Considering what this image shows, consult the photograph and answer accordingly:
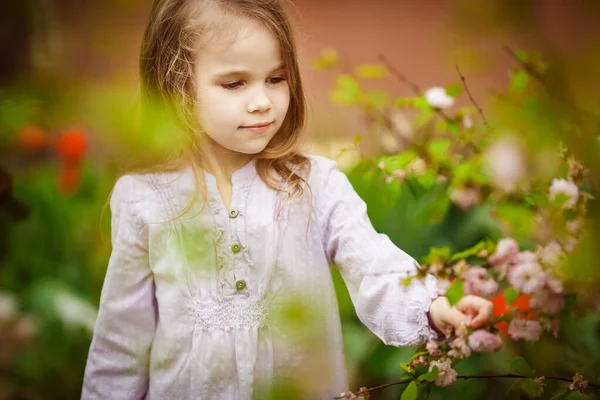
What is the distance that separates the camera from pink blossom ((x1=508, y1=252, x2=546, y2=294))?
1175mm

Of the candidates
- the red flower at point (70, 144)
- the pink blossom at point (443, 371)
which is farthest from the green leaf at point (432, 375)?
the red flower at point (70, 144)

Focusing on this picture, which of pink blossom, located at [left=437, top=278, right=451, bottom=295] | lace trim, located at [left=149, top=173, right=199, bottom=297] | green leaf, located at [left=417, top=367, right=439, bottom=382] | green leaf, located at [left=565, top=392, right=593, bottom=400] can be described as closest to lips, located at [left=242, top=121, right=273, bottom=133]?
lace trim, located at [left=149, top=173, right=199, bottom=297]

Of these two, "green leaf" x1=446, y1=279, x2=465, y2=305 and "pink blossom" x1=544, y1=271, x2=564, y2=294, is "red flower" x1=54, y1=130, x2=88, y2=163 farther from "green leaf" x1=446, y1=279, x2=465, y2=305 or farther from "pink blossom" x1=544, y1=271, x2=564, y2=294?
"pink blossom" x1=544, y1=271, x2=564, y2=294

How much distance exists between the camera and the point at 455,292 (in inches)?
45.0

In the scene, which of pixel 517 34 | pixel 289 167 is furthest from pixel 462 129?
pixel 289 167

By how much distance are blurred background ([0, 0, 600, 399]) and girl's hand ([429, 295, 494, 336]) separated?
0.67ft

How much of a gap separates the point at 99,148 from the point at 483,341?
3.05 ft

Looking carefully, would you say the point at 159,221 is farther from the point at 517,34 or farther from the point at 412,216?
the point at 517,34

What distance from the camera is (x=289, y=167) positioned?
131cm

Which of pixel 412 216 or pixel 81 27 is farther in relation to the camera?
pixel 412 216

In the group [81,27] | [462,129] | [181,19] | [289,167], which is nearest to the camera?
[181,19]

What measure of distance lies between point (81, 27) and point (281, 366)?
0.86 meters

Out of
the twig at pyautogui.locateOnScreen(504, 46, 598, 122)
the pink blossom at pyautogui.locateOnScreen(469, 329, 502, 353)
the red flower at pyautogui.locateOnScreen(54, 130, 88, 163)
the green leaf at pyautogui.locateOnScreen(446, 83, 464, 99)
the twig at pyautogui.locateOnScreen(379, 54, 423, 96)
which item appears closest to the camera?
the pink blossom at pyautogui.locateOnScreen(469, 329, 502, 353)

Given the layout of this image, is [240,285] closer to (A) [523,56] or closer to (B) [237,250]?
(B) [237,250]
